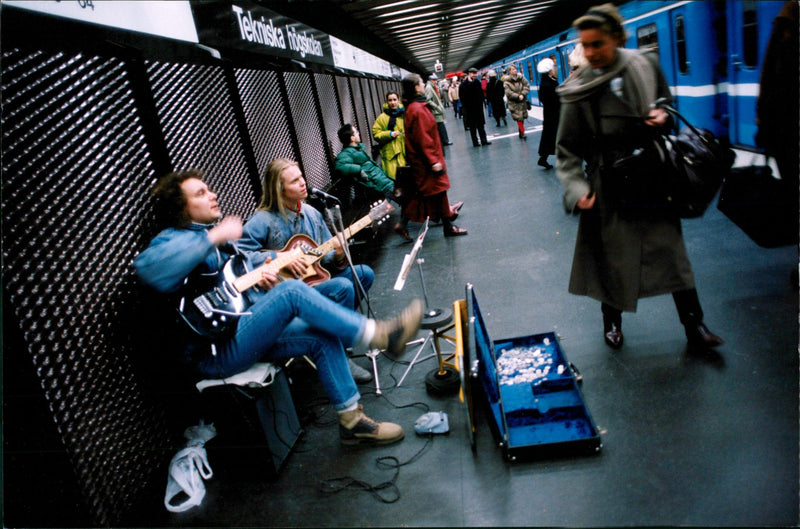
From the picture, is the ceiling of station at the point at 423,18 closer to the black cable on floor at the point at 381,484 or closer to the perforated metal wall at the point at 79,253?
the perforated metal wall at the point at 79,253

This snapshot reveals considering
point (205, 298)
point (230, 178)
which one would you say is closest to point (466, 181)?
point (230, 178)

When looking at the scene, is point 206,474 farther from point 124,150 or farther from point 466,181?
point 466,181

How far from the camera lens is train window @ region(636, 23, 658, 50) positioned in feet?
25.0

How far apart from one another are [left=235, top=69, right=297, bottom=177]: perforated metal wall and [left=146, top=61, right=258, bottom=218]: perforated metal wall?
1.12 feet

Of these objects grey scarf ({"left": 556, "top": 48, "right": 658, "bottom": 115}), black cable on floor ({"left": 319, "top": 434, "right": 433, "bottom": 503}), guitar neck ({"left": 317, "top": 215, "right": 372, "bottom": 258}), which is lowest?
black cable on floor ({"left": 319, "top": 434, "right": 433, "bottom": 503})

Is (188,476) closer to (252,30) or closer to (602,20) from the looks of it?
(602,20)

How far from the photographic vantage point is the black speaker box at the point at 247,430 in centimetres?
252

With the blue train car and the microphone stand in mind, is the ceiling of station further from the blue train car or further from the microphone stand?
the blue train car

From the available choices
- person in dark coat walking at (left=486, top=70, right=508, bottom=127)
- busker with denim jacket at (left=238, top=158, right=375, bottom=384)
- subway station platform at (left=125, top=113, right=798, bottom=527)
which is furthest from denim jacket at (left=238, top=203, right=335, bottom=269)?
person in dark coat walking at (left=486, top=70, right=508, bottom=127)

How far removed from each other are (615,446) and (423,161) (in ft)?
13.5

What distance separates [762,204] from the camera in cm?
292

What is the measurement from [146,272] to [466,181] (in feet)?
23.7

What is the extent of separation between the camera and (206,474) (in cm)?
271

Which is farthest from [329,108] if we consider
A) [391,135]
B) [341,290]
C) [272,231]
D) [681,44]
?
[341,290]
